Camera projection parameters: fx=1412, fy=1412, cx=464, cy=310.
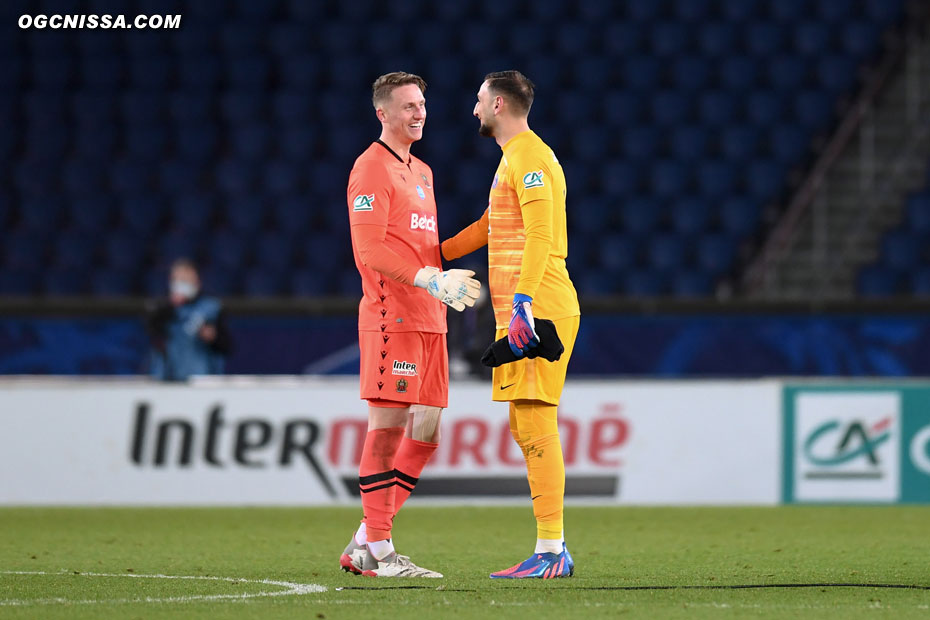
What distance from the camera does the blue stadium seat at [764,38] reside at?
51.8 feet

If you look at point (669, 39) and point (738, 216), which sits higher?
point (669, 39)

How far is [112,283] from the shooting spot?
14.5 meters

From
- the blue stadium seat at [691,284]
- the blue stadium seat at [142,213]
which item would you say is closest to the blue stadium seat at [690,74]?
the blue stadium seat at [691,284]

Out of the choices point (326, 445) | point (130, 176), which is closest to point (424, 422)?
point (326, 445)

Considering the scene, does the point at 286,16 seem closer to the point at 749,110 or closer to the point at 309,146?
the point at 309,146

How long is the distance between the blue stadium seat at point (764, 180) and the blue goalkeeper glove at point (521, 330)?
391 inches

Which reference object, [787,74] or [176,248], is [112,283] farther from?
[787,74]

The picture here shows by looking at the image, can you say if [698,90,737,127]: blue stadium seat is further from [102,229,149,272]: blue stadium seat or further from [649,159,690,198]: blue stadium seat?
[102,229,149,272]: blue stadium seat

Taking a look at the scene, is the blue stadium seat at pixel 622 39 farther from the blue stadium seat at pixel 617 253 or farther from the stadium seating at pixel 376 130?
the blue stadium seat at pixel 617 253

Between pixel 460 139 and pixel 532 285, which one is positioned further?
pixel 460 139

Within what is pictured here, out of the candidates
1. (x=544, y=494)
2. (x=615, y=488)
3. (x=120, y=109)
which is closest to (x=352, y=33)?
(x=120, y=109)

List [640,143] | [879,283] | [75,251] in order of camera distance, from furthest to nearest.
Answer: [640,143], [75,251], [879,283]

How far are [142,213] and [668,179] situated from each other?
5.58m

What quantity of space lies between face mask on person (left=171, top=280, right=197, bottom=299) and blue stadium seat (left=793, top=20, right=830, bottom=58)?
7.80 metres
